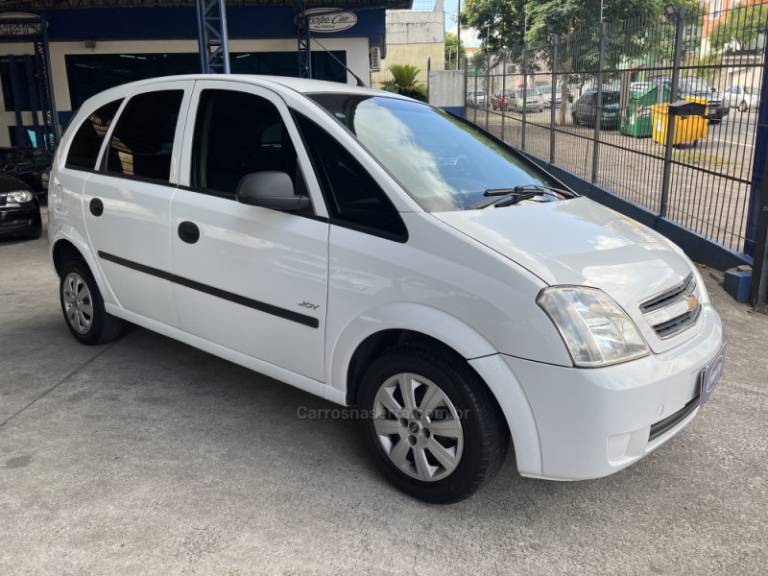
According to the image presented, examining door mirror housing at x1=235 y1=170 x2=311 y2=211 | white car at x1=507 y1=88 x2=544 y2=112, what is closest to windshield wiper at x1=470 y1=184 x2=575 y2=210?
door mirror housing at x1=235 y1=170 x2=311 y2=211

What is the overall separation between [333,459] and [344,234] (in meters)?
1.11

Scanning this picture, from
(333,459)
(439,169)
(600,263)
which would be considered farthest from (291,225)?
(600,263)

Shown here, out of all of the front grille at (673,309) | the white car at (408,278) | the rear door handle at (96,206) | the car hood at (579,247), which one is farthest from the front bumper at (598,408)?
the rear door handle at (96,206)

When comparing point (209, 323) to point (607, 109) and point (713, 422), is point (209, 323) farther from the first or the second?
point (607, 109)

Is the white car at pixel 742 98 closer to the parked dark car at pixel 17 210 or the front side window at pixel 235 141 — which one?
the front side window at pixel 235 141

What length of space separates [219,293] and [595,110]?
21.7 feet

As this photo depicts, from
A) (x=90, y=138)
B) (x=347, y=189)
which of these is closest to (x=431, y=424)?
(x=347, y=189)

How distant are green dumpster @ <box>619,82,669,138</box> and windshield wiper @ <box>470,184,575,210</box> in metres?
4.10

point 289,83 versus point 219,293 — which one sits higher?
point 289,83

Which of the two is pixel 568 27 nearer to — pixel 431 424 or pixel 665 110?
pixel 665 110

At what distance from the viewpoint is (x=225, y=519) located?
280 centimetres

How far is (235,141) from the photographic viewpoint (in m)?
3.55

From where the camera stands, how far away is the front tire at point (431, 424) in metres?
2.64

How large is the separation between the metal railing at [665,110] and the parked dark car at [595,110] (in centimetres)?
1
